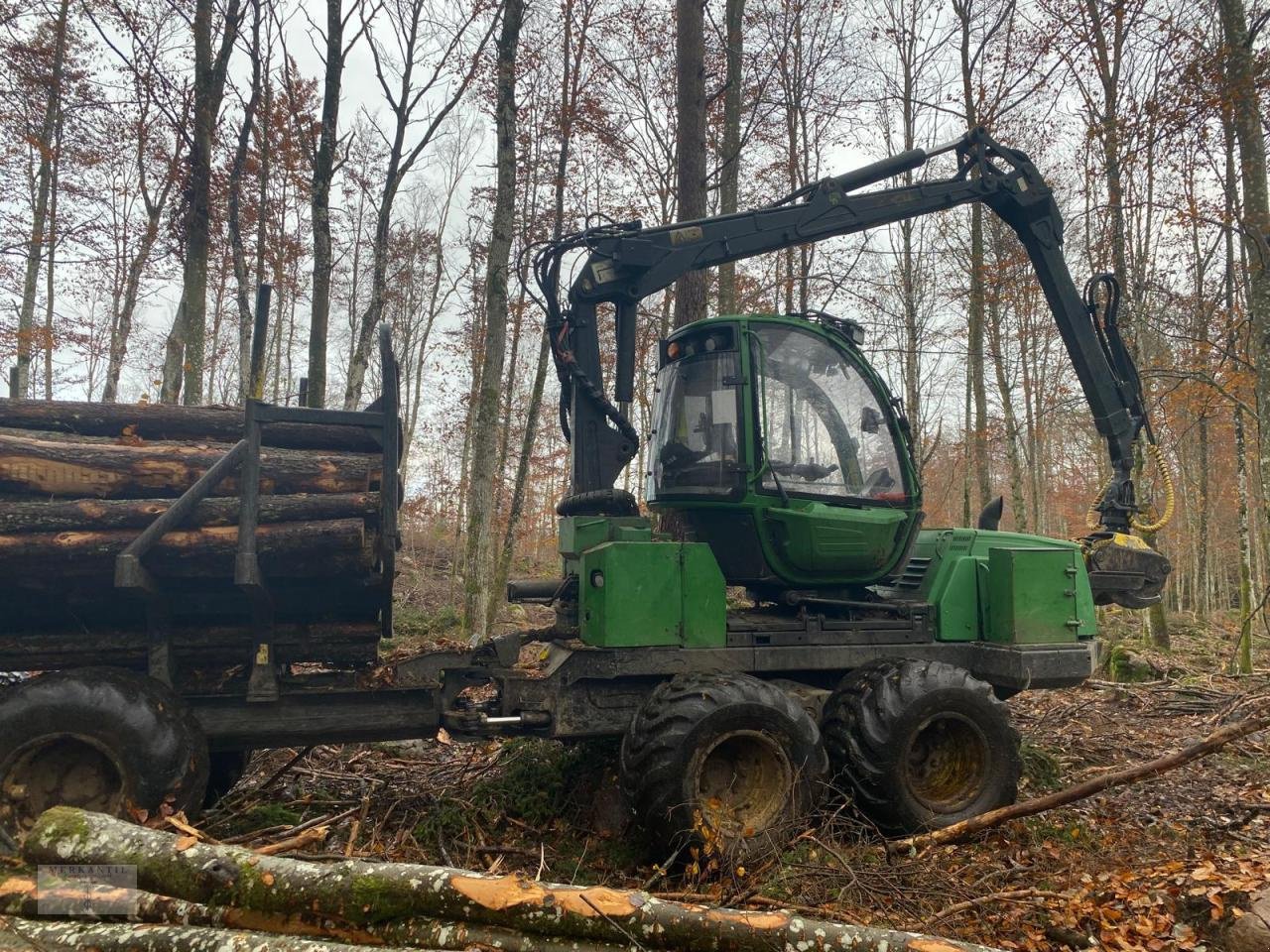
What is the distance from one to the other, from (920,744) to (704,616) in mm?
1588

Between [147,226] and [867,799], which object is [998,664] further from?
[147,226]

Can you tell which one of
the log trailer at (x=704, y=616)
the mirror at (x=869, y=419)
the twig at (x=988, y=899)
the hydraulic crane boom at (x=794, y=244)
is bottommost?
the twig at (x=988, y=899)

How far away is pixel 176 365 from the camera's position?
1522 centimetres

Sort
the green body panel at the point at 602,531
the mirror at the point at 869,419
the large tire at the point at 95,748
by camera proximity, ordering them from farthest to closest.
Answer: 1. the mirror at the point at 869,419
2. the green body panel at the point at 602,531
3. the large tire at the point at 95,748

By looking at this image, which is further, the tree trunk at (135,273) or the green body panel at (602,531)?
the tree trunk at (135,273)

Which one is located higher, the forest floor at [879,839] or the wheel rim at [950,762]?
the wheel rim at [950,762]

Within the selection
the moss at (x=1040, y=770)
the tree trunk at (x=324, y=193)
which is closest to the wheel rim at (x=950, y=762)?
the moss at (x=1040, y=770)

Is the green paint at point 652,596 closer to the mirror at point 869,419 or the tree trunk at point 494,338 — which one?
the mirror at point 869,419

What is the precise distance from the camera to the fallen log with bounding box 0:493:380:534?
4328 millimetres

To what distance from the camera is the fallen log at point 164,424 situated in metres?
4.71

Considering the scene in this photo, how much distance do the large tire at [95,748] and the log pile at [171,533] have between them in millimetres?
496

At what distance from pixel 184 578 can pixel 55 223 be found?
1781cm

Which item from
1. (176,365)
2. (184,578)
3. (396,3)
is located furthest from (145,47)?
(184,578)

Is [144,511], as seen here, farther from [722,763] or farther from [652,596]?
[722,763]
